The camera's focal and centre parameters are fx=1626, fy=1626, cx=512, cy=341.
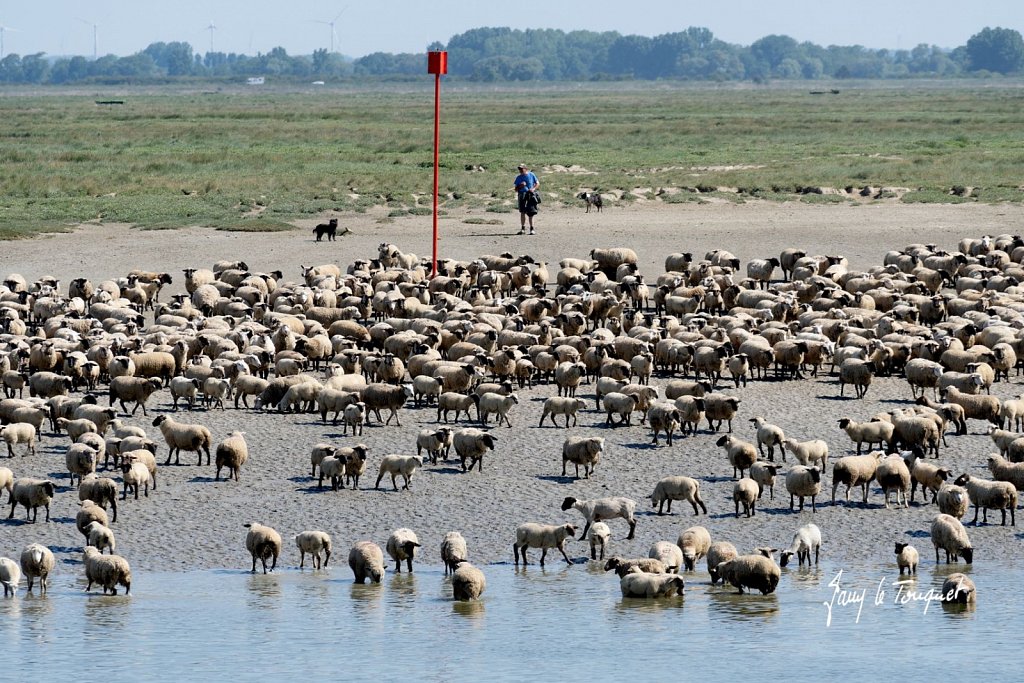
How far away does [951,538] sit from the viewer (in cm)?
1619

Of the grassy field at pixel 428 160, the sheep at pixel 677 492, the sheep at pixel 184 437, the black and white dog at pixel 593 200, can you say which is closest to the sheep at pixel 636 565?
the sheep at pixel 677 492

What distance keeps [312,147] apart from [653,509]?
5910 cm

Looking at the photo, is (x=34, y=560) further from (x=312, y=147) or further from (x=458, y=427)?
(x=312, y=147)

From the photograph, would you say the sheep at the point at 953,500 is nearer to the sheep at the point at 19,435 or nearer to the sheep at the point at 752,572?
the sheep at the point at 752,572

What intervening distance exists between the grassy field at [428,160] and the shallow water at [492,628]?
27.8 meters

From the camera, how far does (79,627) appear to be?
14258mm

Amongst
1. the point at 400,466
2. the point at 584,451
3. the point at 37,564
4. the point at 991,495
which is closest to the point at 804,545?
the point at 991,495

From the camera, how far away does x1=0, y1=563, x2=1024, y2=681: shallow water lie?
13.6m

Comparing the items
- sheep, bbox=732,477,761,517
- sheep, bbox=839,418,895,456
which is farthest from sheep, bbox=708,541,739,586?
sheep, bbox=839,418,895,456

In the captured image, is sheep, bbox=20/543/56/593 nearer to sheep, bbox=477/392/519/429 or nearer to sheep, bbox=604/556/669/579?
sheep, bbox=604/556/669/579

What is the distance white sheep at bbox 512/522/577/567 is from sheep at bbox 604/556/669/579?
2.31 ft

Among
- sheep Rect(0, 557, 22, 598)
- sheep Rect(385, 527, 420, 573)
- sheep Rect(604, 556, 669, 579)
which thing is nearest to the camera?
sheep Rect(0, 557, 22, 598)

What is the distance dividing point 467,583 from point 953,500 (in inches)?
217

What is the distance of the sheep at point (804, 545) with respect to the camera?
1596 centimetres
